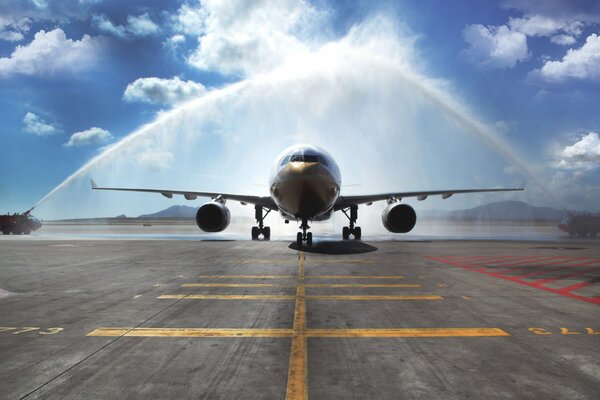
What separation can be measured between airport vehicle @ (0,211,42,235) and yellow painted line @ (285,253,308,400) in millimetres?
38288

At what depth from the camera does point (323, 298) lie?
23.8ft

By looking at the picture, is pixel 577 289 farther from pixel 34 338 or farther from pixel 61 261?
pixel 61 261

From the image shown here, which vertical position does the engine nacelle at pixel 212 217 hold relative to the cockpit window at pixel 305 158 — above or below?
below

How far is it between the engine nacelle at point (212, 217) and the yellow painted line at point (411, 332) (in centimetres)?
1724

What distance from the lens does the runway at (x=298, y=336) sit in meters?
3.41

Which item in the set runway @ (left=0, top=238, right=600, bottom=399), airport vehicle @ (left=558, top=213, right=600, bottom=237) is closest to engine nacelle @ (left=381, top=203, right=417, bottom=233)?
runway @ (left=0, top=238, right=600, bottom=399)

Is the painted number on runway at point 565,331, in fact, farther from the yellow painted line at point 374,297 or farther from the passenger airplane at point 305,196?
the passenger airplane at point 305,196

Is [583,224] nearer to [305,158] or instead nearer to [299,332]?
[305,158]

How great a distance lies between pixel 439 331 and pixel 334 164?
47.1 ft

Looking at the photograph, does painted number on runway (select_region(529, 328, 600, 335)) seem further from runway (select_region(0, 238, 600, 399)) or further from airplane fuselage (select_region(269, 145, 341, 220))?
airplane fuselage (select_region(269, 145, 341, 220))

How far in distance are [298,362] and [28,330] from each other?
3.90 meters

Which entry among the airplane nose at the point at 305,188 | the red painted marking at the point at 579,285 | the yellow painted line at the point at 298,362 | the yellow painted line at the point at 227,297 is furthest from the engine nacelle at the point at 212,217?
the red painted marking at the point at 579,285

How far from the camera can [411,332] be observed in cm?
509

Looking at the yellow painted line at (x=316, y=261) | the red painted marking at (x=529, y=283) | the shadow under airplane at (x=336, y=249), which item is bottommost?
the red painted marking at (x=529, y=283)
